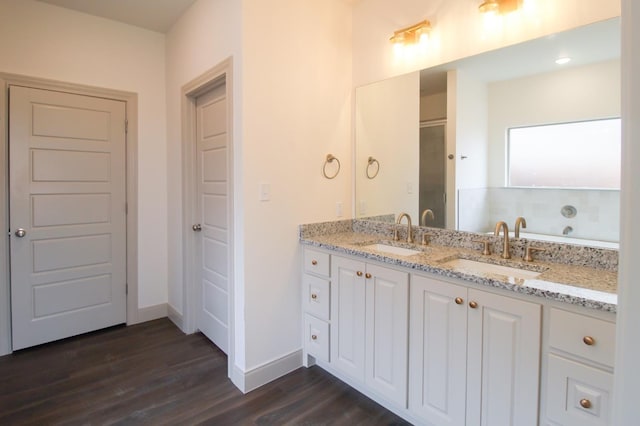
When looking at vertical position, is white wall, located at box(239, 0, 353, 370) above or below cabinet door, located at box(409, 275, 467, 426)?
above

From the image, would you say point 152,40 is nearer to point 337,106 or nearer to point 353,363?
point 337,106

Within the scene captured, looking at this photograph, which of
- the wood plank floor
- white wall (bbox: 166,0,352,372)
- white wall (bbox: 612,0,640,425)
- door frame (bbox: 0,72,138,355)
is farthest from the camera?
door frame (bbox: 0,72,138,355)

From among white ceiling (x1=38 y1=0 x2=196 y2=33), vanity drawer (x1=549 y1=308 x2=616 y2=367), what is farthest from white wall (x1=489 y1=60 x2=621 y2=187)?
white ceiling (x1=38 y1=0 x2=196 y2=33)

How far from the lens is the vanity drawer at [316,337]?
2.34m

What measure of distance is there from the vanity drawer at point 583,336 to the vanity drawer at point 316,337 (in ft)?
4.43

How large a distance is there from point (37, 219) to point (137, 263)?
846 millimetres

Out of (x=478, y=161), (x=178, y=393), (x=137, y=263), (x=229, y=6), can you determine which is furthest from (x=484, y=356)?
(x=137, y=263)

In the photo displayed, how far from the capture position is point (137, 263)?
10.8 ft

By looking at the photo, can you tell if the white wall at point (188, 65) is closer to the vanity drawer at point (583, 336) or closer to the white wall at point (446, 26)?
the white wall at point (446, 26)

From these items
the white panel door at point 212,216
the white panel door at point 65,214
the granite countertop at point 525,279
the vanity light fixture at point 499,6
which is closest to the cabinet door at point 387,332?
the granite countertop at point 525,279

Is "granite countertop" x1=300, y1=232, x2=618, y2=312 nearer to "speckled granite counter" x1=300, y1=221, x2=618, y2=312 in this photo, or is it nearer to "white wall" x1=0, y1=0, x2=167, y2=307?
"speckled granite counter" x1=300, y1=221, x2=618, y2=312

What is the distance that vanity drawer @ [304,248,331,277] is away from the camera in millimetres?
2312

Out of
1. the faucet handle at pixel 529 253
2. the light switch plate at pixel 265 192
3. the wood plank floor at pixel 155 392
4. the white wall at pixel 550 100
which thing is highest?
the white wall at pixel 550 100

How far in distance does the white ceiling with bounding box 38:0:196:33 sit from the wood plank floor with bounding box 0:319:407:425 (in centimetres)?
275
